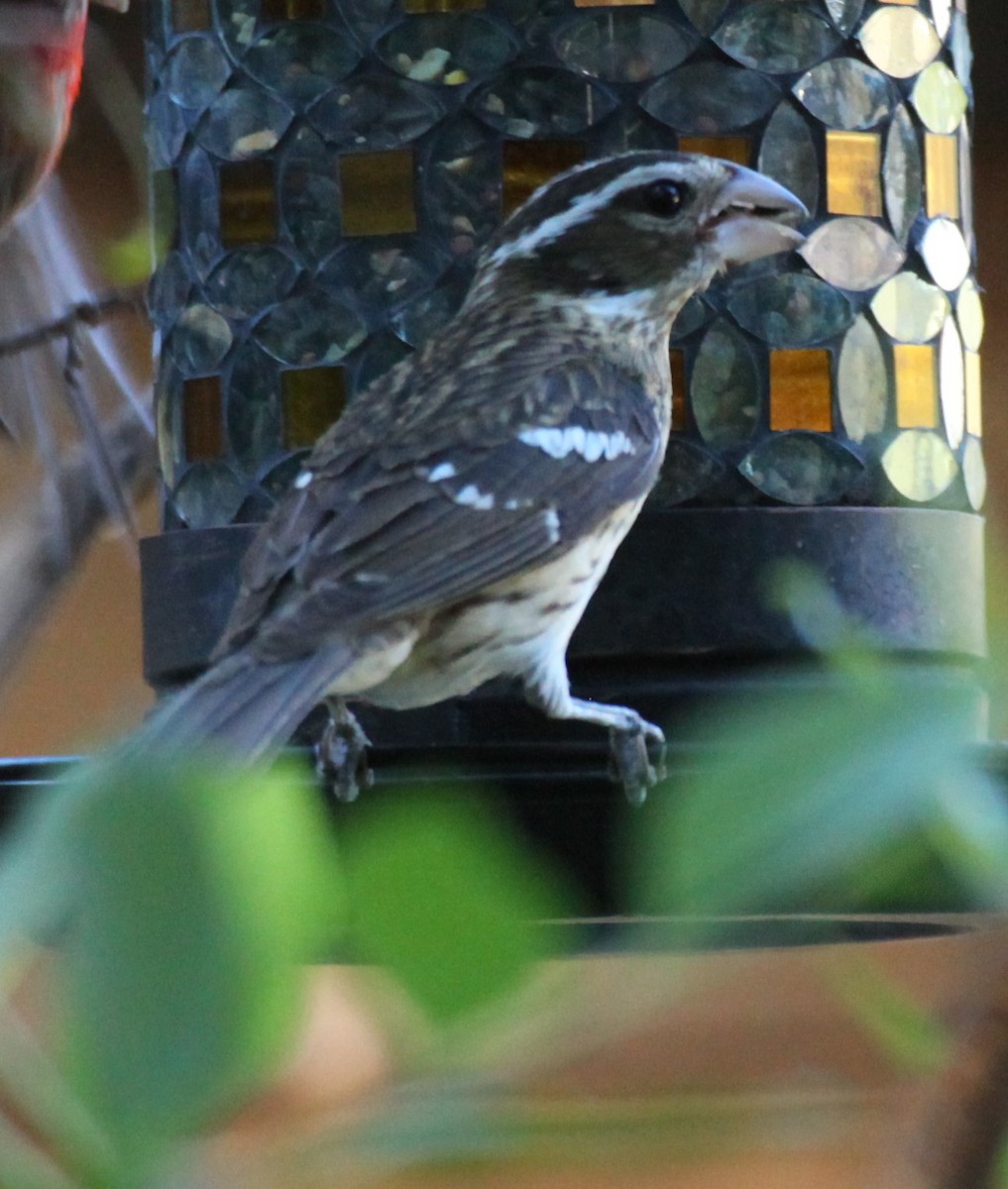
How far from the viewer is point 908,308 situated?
216 cm

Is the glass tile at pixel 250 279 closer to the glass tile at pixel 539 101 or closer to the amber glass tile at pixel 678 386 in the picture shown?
the glass tile at pixel 539 101

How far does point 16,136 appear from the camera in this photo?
1.16 metres

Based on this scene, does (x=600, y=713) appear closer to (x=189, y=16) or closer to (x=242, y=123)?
(x=242, y=123)

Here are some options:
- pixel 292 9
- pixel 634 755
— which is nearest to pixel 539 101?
pixel 292 9

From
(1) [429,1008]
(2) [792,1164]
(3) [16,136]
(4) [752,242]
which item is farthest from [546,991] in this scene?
(4) [752,242]

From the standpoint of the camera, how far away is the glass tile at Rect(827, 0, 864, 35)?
6.83ft

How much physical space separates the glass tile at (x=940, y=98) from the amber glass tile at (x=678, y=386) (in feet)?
1.13

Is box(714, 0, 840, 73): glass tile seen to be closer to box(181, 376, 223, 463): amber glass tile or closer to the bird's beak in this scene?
the bird's beak

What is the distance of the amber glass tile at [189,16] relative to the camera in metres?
2.19

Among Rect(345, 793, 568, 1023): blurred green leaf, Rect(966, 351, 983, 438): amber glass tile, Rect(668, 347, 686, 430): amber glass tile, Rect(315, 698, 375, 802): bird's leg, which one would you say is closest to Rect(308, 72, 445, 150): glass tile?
Rect(668, 347, 686, 430): amber glass tile

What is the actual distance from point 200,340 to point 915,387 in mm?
735

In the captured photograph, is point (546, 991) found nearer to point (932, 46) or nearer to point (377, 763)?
point (377, 763)

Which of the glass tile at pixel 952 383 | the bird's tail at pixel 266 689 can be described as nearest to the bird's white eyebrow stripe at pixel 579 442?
the bird's tail at pixel 266 689

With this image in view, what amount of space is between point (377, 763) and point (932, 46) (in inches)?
40.7
